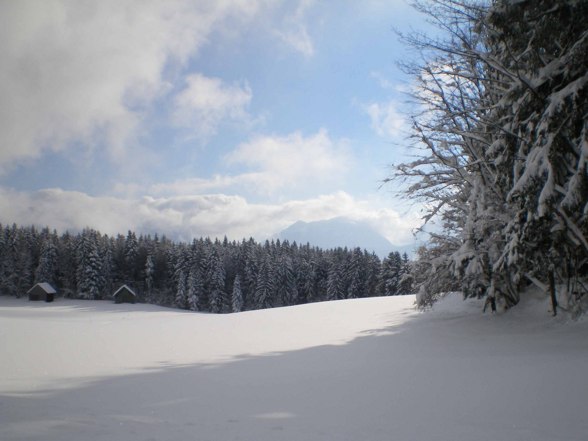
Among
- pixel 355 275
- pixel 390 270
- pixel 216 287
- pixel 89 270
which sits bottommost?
pixel 216 287

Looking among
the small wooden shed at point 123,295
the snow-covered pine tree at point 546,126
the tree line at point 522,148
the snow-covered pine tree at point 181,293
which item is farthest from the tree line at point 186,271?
the snow-covered pine tree at point 546,126

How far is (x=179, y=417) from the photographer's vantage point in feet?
13.4

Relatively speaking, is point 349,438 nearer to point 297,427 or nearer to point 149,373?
point 297,427

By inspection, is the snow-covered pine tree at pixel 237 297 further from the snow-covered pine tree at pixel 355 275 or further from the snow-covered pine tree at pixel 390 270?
the snow-covered pine tree at pixel 390 270

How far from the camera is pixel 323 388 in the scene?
523 cm

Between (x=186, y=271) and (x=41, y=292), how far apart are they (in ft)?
71.3

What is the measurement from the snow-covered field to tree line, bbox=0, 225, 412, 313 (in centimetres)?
4742

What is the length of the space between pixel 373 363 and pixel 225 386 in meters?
2.99

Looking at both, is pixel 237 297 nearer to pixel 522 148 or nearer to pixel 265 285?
pixel 265 285

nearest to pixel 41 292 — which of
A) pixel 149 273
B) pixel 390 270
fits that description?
pixel 149 273

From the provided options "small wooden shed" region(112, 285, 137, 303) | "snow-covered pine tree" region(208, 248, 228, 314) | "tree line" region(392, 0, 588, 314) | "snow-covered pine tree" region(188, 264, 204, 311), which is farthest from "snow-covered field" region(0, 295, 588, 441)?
"snow-covered pine tree" region(208, 248, 228, 314)

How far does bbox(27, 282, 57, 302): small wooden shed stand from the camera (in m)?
51.8

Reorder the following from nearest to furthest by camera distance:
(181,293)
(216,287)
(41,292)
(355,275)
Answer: (41,292) < (181,293) < (216,287) < (355,275)

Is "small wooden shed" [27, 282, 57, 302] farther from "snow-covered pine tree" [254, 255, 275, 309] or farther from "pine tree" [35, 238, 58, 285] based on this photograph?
"snow-covered pine tree" [254, 255, 275, 309]
